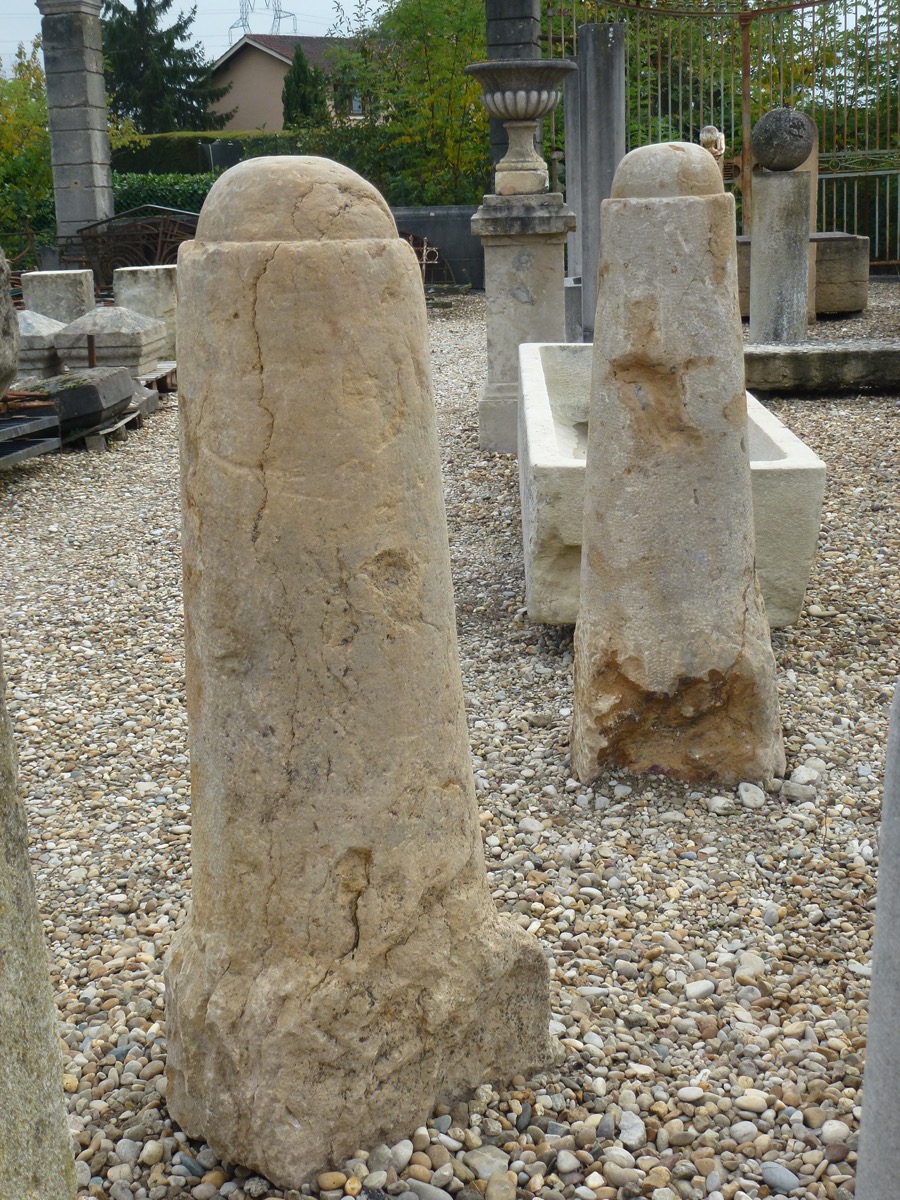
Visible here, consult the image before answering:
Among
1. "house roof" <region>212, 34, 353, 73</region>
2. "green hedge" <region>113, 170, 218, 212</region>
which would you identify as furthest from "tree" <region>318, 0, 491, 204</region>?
"house roof" <region>212, 34, 353, 73</region>

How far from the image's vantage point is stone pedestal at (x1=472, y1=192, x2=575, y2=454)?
24.5 ft

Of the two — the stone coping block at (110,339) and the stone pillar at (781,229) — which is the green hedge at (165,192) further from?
the stone pillar at (781,229)

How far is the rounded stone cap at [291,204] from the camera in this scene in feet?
6.23

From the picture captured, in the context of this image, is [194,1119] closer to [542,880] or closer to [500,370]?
[542,880]

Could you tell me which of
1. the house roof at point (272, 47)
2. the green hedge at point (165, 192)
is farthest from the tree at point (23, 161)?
the house roof at point (272, 47)

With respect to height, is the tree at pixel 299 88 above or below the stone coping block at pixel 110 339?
above

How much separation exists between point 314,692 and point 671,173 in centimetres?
198

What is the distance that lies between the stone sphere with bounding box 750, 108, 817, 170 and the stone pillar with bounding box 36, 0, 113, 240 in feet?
34.2

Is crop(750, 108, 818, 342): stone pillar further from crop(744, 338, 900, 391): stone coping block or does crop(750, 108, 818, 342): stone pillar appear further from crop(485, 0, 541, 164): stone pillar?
crop(485, 0, 541, 164): stone pillar

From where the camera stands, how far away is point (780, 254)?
963 centimetres

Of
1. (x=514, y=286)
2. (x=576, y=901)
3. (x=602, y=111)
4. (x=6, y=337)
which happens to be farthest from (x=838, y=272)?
(x=6, y=337)

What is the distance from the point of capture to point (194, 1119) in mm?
2150

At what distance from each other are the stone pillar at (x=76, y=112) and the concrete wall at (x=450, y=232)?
418 cm

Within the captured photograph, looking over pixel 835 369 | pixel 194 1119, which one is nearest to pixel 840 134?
pixel 835 369
